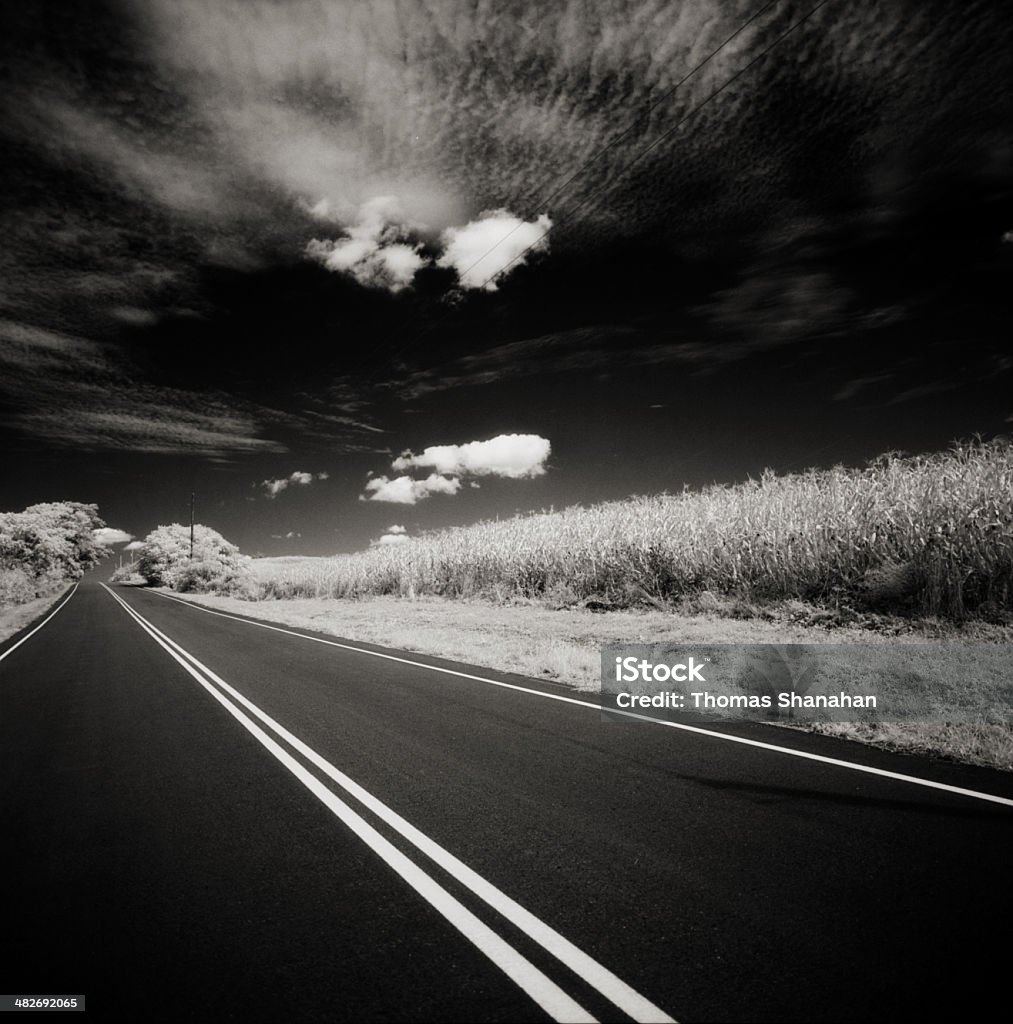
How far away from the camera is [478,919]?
3.13 meters

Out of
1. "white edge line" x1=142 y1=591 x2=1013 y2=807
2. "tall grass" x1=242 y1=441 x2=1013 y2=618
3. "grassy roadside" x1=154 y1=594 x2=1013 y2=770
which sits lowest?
"white edge line" x1=142 y1=591 x2=1013 y2=807

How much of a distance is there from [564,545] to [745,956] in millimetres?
19757

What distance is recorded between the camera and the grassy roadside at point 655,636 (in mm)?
6016

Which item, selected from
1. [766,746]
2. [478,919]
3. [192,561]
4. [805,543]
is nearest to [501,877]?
[478,919]

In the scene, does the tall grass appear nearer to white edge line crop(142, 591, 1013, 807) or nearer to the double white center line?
white edge line crop(142, 591, 1013, 807)

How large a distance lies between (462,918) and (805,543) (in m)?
13.0

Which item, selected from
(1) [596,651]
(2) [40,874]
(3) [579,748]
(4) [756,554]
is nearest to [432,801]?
(3) [579,748]

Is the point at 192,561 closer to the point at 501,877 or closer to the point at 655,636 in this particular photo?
the point at 655,636

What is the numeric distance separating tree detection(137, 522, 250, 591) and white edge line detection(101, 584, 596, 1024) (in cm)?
5092

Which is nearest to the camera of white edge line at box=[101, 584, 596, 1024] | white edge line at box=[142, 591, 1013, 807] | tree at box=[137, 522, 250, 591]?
white edge line at box=[101, 584, 596, 1024]

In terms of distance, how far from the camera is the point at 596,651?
1248 centimetres

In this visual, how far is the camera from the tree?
57.4 m

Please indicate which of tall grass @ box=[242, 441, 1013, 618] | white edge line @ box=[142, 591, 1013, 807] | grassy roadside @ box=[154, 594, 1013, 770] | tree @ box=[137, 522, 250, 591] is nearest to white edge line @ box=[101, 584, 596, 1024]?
white edge line @ box=[142, 591, 1013, 807]

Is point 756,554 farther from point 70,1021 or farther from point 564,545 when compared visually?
point 70,1021
